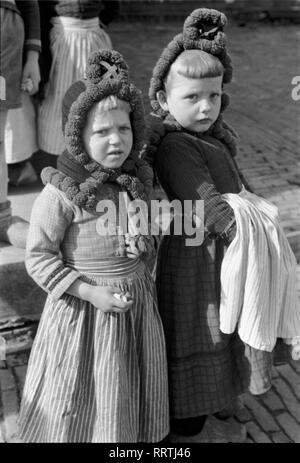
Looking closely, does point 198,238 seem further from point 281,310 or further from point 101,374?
point 101,374

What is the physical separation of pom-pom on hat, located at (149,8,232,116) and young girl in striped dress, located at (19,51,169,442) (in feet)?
0.84

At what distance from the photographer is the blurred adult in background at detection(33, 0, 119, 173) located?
13.0ft

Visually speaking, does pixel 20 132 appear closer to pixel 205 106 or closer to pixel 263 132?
pixel 205 106

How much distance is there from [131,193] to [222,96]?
0.61 m

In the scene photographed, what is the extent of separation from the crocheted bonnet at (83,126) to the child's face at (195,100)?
21 cm

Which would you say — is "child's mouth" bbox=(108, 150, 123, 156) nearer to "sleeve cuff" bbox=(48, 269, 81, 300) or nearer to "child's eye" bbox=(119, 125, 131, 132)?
"child's eye" bbox=(119, 125, 131, 132)

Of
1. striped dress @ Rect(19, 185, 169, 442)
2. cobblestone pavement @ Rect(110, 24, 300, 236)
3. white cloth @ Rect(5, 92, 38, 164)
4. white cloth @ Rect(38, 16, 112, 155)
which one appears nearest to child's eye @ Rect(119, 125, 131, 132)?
striped dress @ Rect(19, 185, 169, 442)

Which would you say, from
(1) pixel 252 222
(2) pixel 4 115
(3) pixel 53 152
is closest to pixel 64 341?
(1) pixel 252 222

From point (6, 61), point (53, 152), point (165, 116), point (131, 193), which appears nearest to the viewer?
point (131, 193)

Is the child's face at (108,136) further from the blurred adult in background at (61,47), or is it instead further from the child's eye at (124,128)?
the blurred adult in background at (61,47)

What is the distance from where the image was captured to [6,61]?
3461mm

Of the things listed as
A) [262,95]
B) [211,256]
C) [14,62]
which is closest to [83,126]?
[211,256]

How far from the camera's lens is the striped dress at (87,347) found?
7.62 feet
